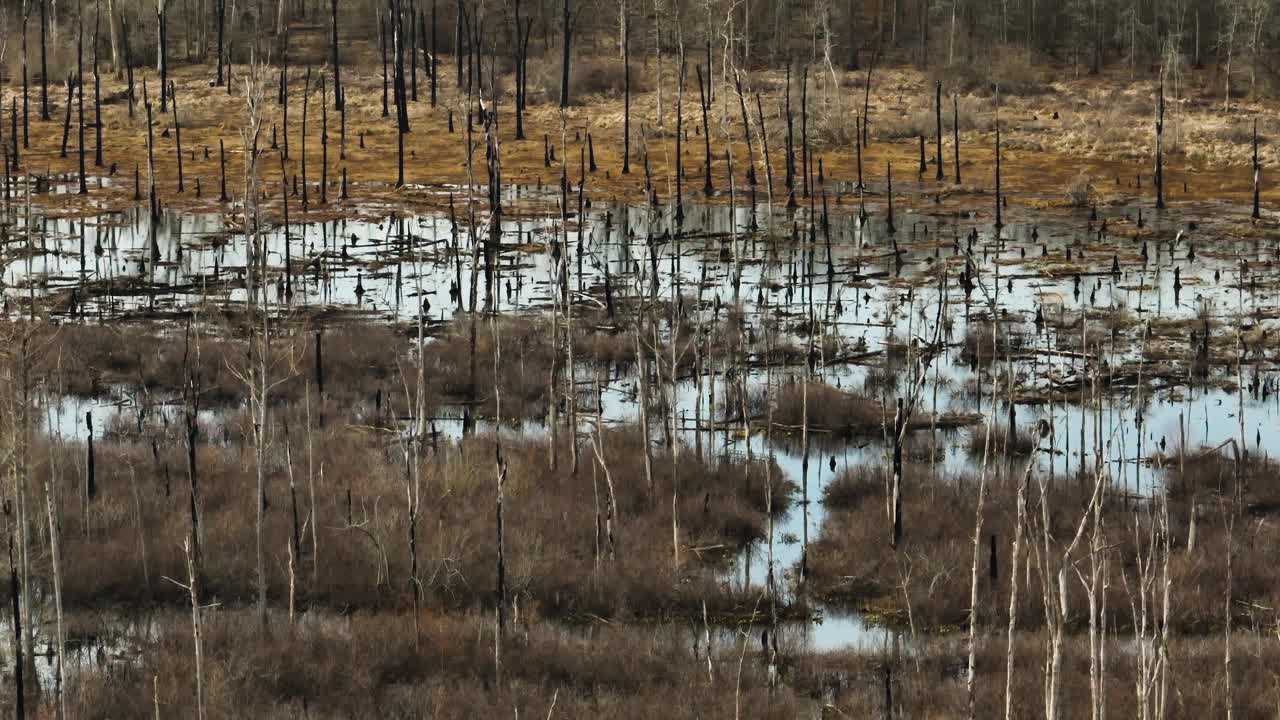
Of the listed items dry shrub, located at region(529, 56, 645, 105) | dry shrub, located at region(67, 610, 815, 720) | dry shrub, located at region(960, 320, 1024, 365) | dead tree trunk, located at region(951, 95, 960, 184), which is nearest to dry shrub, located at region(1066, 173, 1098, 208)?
dead tree trunk, located at region(951, 95, 960, 184)

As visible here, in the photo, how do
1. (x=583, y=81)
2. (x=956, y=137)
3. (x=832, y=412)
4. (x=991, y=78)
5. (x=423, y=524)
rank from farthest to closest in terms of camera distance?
(x=991, y=78) < (x=583, y=81) < (x=956, y=137) < (x=832, y=412) < (x=423, y=524)

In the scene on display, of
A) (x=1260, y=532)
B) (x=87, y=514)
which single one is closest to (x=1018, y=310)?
(x=1260, y=532)

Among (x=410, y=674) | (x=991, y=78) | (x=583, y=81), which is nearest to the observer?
(x=410, y=674)

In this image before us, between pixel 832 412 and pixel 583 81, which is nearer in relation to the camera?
pixel 832 412

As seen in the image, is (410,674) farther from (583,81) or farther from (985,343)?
(583,81)

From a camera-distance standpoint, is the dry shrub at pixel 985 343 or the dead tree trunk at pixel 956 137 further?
the dead tree trunk at pixel 956 137

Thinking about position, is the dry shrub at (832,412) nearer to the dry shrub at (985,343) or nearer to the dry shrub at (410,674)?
the dry shrub at (985,343)

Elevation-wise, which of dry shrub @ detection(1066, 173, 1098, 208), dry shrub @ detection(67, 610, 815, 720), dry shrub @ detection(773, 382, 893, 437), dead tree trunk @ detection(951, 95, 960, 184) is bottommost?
dry shrub @ detection(67, 610, 815, 720)

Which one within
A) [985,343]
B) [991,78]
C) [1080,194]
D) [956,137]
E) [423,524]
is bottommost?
[423,524]

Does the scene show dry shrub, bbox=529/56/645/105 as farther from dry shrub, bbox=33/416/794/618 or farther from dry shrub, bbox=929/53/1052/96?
dry shrub, bbox=33/416/794/618

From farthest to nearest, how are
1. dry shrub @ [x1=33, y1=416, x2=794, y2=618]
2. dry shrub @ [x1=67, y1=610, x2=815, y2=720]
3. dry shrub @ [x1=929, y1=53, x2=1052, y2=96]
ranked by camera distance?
dry shrub @ [x1=929, y1=53, x2=1052, y2=96] < dry shrub @ [x1=33, y1=416, x2=794, y2=618] < dry shrub @ [x1=67, y1=610, x2=815, y2=720]

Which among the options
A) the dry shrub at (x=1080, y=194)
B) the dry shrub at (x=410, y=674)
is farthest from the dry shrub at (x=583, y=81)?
the dry shrub at (x=410, y=674)

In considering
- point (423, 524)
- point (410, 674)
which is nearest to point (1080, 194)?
point (423, 524)

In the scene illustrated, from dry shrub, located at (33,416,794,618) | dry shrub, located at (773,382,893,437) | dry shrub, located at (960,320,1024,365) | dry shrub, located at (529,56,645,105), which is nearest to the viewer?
dry shrub, located at (33,416,794,618)
